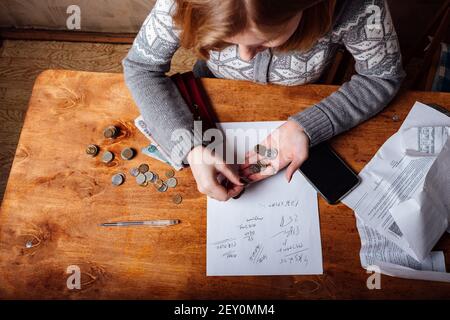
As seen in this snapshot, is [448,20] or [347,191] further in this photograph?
[448,20]

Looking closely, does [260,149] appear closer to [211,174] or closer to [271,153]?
[271,153]

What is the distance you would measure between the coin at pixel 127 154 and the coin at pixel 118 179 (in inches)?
1.6

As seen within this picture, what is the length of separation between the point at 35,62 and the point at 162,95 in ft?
4.35

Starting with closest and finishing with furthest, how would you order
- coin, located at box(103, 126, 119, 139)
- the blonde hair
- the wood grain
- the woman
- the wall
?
the blonde hair, the woman, coin, located at box(103, 126, 119, 139), the wall, the wood grain

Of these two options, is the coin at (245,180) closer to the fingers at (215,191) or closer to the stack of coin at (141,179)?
the fingers at (215,191)

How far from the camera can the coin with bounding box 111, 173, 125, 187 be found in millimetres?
749

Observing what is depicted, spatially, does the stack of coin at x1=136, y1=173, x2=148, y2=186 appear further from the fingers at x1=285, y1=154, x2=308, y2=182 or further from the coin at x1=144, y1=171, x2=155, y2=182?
the fingers at x1=285, y1=154, x2=308, y2=182

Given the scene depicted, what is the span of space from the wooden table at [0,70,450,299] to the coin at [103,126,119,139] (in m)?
0.01

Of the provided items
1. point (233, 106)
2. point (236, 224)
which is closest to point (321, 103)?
point (233, 106)

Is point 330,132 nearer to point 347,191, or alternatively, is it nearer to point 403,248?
point 347,191

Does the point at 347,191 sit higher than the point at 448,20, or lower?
lower

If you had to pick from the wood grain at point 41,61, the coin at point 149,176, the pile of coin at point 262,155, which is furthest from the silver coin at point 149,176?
the wood grain at point 41,61

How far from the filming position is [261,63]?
0.79 metres

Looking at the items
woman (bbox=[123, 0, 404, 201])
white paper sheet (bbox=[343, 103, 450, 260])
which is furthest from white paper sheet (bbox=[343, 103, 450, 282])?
woman (bbox=[123, 0, 404, 201])
